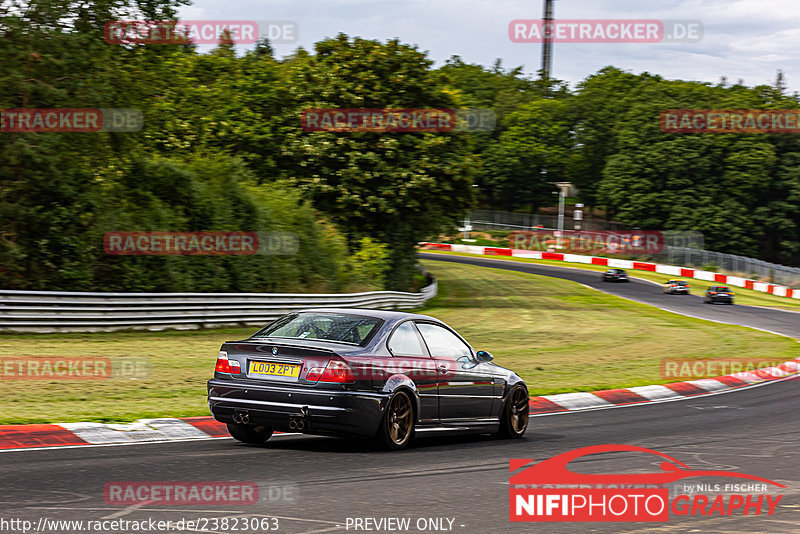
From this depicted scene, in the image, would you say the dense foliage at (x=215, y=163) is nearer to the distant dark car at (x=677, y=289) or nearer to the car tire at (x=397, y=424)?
the car tire at (x=397, y=424)

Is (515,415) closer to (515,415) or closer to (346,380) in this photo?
(515,415)

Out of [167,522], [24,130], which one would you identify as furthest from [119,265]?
[167,522]

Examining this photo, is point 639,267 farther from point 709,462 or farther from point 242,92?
point 709,462

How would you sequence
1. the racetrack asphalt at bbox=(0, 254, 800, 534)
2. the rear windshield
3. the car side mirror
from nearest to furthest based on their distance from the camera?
the racetrack asphalt at bbox=(0, 254, 800, 534) → the rear windshield → the car side mirror

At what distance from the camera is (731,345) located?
26750 mm

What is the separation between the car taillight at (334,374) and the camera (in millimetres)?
8305

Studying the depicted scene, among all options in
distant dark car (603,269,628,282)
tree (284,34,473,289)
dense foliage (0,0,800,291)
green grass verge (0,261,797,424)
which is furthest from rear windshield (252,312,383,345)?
distant dark car (603,269,628,282)

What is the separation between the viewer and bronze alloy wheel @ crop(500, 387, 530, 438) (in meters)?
10.5

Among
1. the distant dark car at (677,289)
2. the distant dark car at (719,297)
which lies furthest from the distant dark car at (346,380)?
the distant dark car at (677,289)

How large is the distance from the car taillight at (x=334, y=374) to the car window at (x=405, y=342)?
73 centimetres

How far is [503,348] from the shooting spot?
22.0 metres

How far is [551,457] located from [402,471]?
1.88 m

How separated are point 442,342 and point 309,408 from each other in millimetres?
2054

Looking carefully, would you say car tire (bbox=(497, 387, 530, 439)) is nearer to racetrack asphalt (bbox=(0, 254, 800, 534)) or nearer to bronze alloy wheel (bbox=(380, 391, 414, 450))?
racetrack asphalt (bbox=(0, 254, 800, 534))
